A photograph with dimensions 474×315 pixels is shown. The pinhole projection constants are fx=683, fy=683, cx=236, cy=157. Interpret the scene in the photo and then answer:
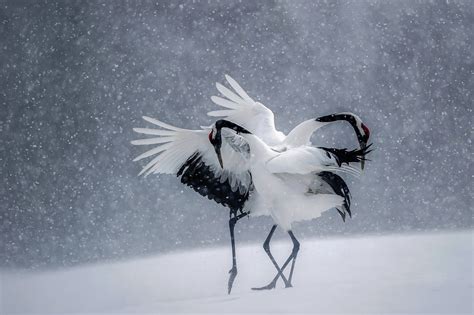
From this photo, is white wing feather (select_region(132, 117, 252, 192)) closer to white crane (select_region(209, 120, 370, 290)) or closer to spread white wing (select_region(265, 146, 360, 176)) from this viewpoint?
white crane (select_region(209, 120, 370, 290))

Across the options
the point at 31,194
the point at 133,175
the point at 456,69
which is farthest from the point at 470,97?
the point at 31,194

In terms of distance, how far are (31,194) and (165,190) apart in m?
0.60

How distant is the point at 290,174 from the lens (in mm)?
1890

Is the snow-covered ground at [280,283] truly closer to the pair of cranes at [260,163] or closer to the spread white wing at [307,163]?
the pair of cranes at [260,163]

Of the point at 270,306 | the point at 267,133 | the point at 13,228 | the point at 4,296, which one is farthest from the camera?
the point at 13,228

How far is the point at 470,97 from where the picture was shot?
3.17m

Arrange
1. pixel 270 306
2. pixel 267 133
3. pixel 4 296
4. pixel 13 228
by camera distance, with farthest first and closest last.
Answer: pixel 13 228
pixel 4 296
pixel 267 133
pixel 270 306

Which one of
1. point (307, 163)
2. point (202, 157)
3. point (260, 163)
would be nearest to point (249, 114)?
point (202, 157)

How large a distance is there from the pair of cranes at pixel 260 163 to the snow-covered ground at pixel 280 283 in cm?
19

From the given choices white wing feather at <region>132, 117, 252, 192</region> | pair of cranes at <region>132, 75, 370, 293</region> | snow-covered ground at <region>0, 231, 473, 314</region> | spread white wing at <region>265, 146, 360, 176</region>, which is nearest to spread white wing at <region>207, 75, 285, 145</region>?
pair of cranes at <region>132, 75, 370, 293</region>

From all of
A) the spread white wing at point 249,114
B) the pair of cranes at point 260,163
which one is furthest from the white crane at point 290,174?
the spread white wing at point 249,114

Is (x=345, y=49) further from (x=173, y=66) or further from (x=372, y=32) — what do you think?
(x=173, y=66)

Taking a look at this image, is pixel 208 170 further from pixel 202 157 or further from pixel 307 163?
pixel 307 163

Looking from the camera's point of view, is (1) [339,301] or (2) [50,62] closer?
(1) [339,301]
